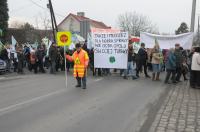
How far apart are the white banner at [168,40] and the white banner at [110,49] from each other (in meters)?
1.52

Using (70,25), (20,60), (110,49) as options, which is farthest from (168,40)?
(70,25)

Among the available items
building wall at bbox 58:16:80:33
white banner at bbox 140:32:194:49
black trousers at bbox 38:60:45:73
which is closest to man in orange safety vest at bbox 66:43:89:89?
white banner at bbox 140:32:194:49

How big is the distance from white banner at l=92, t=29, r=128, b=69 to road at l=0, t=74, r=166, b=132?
13.8 feet

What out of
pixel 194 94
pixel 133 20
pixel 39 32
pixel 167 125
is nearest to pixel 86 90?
pixel 194 94

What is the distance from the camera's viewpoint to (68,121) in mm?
8766

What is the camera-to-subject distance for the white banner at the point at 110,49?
790 inches

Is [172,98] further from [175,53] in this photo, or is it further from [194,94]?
[175,53]

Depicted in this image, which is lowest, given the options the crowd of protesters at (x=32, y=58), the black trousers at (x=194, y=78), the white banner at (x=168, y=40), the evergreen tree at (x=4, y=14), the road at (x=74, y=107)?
the road at (x=74, y=107)

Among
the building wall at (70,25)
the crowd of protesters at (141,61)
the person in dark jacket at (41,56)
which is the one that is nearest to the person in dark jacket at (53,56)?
the crowd of protesters at (141,61)

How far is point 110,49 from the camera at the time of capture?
2047 centimetres

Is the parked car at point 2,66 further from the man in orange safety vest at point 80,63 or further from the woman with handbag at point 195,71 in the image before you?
the woman with handbag at point 195,71

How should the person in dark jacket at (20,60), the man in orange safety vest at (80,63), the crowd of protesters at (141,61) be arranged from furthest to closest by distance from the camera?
the person in dark jacket at (20,60) < the crowd of protesters at (141,61) < the man in orange safety vest at (80,63)

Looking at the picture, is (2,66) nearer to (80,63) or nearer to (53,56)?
(53,56)

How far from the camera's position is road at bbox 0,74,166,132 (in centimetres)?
832
